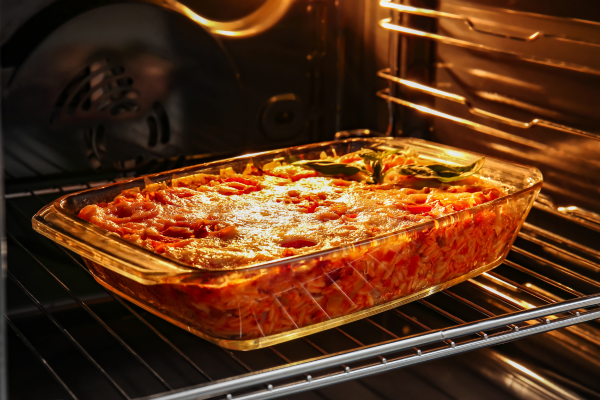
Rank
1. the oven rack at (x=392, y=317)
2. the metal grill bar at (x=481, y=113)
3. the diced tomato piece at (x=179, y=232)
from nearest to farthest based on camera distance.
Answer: the oven rack at (x=392, y=317) < the diced tomato piece at (x=179, y=232) < the metal grill bar at (x=481, y=113)

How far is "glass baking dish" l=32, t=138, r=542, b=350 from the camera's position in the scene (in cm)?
68

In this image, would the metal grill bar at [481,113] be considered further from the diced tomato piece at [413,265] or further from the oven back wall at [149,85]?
the diced tomato piece at [413,265]

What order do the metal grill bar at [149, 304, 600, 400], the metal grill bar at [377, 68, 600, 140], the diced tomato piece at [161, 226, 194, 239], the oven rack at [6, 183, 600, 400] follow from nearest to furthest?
the metal grill bar at [149, 304, 600, 400], the oven rack at [6, 183, 600, 400], the diced tomato piece at [161, 226, 194, 239], the metal grill bar at [377, 68, 600, 140]

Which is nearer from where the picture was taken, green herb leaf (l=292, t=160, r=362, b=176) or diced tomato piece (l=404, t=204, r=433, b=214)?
diced tomato piece (l=404, t=204, r=433, b=214)

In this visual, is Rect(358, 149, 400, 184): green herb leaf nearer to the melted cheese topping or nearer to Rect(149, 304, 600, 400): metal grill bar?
the melted cheese topping

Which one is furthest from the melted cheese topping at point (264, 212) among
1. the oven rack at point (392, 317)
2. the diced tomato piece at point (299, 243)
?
the oven rack at point (392, 317)

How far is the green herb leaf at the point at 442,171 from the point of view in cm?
96

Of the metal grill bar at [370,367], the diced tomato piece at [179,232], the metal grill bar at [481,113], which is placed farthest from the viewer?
the metal grill bar at [481,113]

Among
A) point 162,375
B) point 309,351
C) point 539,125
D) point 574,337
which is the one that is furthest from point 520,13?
point 162,375

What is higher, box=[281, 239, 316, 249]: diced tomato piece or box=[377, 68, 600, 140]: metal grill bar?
box=[377, 68, 600, 140]: metal grill bar

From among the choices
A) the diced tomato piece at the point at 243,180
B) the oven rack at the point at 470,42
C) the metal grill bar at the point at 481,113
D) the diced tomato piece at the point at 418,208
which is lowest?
the diced tomato piece at the point at 418,208

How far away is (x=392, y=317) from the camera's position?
0.95 metres

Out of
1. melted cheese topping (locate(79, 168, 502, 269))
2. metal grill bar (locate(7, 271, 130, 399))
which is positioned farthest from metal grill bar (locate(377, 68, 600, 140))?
metal grill bar (locate(7, 271, 130, 399))

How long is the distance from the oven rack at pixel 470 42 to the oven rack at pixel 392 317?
26 cm
